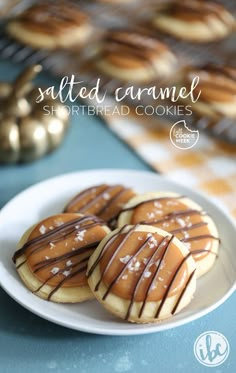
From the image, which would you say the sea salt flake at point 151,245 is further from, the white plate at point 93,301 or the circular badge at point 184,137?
the circular badge at point 184,137

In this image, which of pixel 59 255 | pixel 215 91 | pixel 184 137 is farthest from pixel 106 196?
pixel 215 91

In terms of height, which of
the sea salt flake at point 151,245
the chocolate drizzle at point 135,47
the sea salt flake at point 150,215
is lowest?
the sea salt flake at point 150,215

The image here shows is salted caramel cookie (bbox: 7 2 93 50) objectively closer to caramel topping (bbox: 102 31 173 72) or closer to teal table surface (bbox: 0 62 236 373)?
caramel topping (bbox: 102 31 173 72)

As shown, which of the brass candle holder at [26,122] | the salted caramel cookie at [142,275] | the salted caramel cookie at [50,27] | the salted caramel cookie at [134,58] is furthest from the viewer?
the salted caramel cookie at [50,27]

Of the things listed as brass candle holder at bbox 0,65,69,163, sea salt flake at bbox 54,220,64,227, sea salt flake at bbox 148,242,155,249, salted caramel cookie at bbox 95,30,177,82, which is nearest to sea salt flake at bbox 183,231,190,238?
sea salt flake at bbox 148,242,155,249

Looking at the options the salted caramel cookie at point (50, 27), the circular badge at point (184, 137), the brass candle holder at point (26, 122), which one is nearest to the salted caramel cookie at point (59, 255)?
the brass candle holder at point (26, 122)

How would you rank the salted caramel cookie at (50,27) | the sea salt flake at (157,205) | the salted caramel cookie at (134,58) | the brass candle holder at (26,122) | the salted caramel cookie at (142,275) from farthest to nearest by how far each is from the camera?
the salted caramel cookie at (50,27) → the salted caramel cookie at (134,58) → the brass candle holder at (26,122) → the sea salt flake at (157,205) → the salted caramel cookie at (142,275)

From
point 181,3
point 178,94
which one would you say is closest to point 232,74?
point 178,94

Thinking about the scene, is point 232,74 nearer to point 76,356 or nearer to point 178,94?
point 178,94
